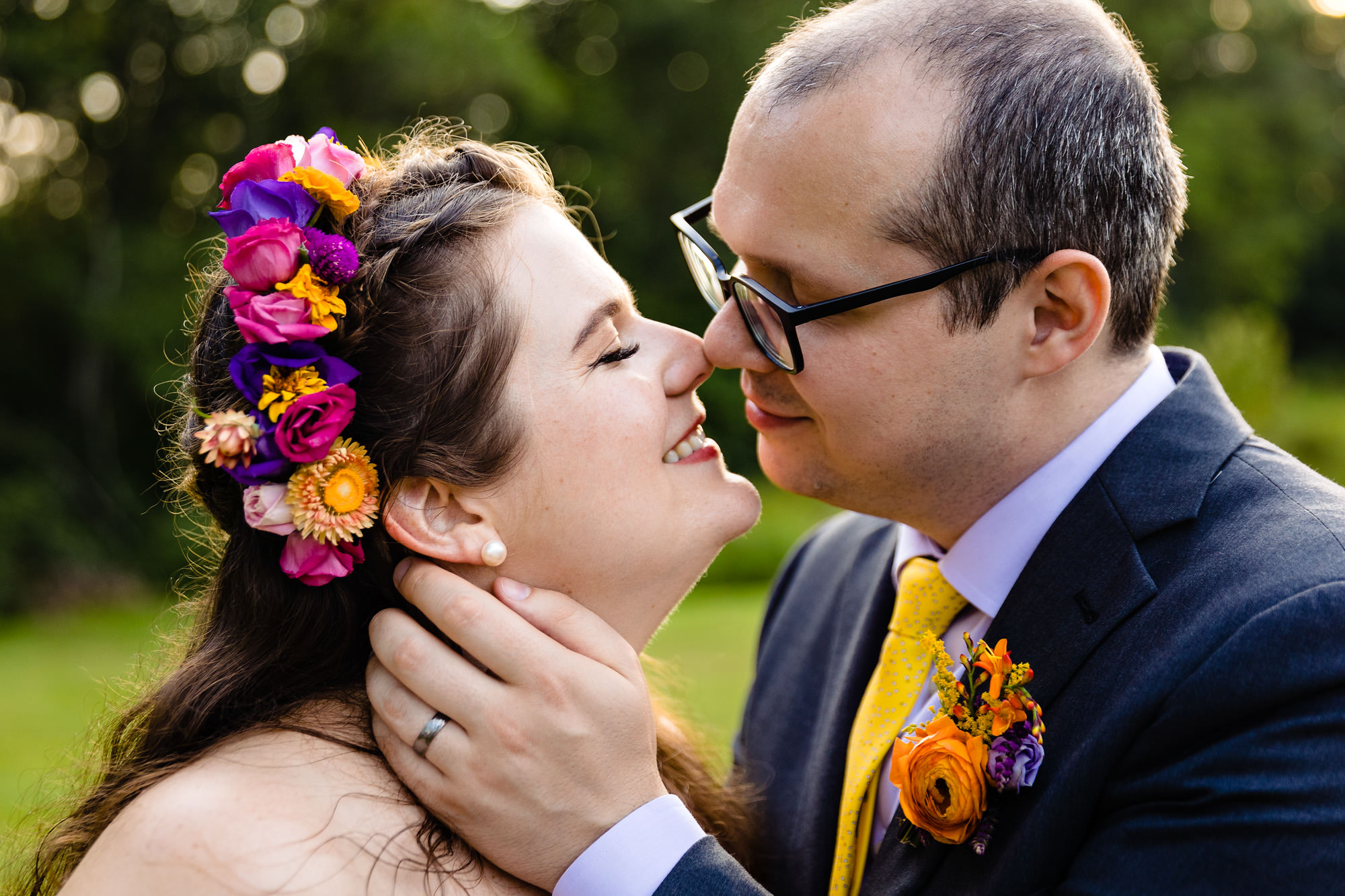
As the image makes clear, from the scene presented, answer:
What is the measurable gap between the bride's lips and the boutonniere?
0.84 metres

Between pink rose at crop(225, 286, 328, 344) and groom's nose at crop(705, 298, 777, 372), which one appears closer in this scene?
pink rose at crop(225, 286, 328, 344)

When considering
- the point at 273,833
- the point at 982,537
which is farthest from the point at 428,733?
the point at 982,537

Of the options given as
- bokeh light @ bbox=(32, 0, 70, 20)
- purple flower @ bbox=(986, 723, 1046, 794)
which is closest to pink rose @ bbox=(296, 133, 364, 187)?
purple flower @ bbox=(986, 723, 1046, 794)

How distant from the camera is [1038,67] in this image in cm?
273

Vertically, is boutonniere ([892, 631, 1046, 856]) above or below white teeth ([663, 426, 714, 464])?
below

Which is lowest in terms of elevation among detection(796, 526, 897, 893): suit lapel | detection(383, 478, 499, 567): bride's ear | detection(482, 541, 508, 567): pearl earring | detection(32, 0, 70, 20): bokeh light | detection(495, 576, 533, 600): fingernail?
detection(796, 526, 897, 893): suit lapel

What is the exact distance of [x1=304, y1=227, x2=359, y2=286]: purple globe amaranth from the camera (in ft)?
7.90

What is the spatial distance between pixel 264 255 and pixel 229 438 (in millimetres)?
411

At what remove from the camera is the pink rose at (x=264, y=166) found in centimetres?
248

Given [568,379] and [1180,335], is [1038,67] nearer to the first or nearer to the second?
[568,379]

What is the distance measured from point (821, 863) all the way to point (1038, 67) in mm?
2171

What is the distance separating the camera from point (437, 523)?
2582 mm

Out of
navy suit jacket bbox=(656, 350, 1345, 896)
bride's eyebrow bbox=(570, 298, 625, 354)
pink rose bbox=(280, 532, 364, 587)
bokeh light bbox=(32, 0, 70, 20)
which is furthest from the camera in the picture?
bokeh light bbox=(32, 0, 70, 20)

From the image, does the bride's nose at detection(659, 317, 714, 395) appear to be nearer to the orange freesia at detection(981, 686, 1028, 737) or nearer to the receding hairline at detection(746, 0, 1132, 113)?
the receding hairline at detection(746, 0, 1132, 113)
